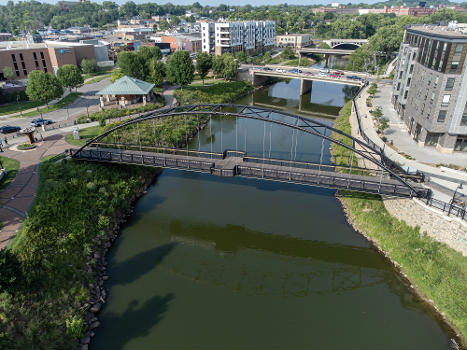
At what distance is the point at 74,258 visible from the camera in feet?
77.9

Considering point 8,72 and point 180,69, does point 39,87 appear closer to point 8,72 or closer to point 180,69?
point 180,69

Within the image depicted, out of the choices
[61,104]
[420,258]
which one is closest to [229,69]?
[61,104]

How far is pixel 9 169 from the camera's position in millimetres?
33875

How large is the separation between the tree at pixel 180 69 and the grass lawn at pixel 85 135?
25849 millimetres

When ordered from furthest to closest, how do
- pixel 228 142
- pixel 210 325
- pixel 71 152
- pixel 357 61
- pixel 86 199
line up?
pixel 357 61
pixel 228 142
pixel 71 152
pixel 86 199
pixel 210 325

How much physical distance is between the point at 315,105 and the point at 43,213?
61.1 meters

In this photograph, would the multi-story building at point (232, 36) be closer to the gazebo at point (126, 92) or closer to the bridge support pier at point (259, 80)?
the bridge support pier at point (259, 80)

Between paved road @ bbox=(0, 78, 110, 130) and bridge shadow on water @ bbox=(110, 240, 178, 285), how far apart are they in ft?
113

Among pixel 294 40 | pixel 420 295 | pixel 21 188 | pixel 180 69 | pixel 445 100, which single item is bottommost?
pixel 420 295

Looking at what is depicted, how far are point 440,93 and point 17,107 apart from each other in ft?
213

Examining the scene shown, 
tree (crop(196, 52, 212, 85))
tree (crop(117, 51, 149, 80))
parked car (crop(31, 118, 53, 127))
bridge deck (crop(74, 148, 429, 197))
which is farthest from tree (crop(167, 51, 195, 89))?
bridge deck (crop(74, 148, 429, 197))

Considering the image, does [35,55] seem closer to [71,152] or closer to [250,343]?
[71,152]

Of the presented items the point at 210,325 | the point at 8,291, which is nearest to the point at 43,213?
the point at 8,291

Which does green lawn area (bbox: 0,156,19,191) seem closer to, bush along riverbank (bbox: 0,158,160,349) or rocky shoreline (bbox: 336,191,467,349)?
bush along riverbank (bbox: 0,158,160,349)
